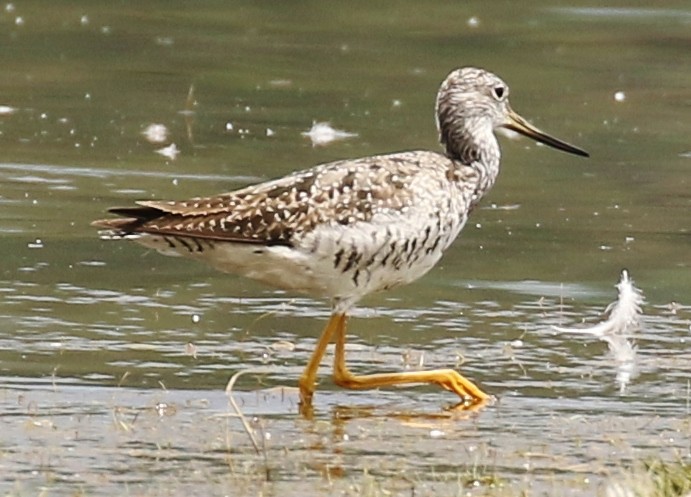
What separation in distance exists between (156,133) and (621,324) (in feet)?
17.0

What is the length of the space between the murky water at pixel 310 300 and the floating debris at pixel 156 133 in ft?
0.25

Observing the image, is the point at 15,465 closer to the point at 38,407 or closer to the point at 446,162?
the point at 38,407

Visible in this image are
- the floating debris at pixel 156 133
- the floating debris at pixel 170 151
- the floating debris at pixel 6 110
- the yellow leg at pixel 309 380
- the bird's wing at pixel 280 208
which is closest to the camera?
the bird's wing at pixel 280 208

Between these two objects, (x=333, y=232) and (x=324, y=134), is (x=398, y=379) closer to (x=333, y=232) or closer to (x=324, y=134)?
(x=333, y=232)

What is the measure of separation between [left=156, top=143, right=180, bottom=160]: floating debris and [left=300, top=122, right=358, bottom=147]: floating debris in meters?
0.94

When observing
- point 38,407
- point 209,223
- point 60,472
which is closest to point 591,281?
point 209,223

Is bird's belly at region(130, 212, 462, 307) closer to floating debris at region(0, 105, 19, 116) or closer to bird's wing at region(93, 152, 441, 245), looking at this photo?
bird's wing at region(93, 152, 441, 245)

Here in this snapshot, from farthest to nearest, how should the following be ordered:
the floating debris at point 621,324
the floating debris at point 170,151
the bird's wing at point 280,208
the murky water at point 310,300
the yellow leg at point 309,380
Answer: the floating debris at point 170,151 < the floating debris at point 621,324 < the yellow leg at point 309,380 < the bird's wing at point 280,208 < the murky water at point 310,300

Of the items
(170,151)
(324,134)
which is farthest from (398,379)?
(324,134)

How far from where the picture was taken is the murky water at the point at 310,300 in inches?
279

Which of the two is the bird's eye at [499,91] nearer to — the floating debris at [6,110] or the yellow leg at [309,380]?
the yellow leg at [309,380]

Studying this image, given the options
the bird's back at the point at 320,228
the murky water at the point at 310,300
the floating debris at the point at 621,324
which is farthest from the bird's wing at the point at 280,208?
the floating debris at the point at 621,324

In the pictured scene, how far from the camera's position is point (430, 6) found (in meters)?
19.4

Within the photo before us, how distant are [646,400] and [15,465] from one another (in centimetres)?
272
